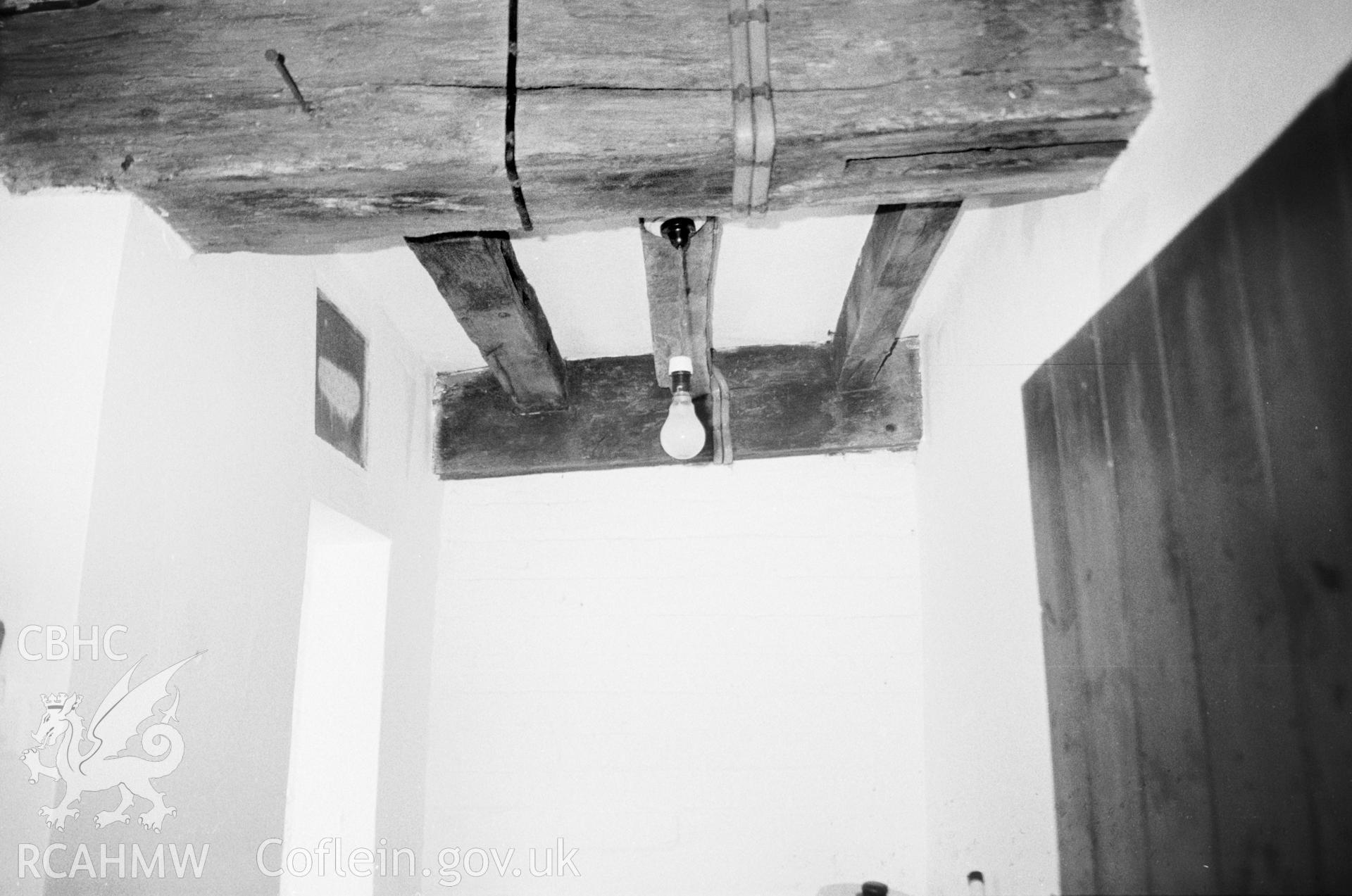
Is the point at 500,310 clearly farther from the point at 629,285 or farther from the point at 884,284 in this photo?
the point at 884,284

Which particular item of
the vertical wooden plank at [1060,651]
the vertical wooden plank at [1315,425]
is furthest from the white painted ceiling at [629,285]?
the vertical wooden plank at [1315,425]

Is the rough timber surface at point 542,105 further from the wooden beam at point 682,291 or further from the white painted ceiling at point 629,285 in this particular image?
the white painted ceiling at point 629,285

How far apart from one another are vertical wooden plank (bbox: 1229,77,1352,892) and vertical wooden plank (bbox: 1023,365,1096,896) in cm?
49

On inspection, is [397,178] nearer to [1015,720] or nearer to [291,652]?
[291,652]

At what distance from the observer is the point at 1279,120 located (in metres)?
0.85

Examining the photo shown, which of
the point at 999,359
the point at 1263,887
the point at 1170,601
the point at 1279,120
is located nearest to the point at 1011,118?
the point at 1279,120

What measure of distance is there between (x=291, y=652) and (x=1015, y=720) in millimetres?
1325

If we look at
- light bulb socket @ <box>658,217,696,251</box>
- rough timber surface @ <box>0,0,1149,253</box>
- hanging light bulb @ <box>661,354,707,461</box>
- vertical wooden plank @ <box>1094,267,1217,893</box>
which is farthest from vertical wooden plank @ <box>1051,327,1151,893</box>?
hanging light bulb @ <box>661,354,707,461</box>

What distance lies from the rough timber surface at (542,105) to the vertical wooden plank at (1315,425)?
363 mm

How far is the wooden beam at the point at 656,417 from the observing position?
8.11 ft

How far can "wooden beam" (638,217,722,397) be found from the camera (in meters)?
1.55

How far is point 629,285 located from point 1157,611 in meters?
1.40

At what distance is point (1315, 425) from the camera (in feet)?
2.53

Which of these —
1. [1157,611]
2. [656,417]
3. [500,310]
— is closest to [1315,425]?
[1157,611]
